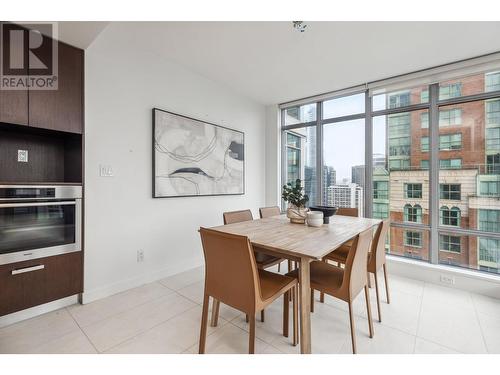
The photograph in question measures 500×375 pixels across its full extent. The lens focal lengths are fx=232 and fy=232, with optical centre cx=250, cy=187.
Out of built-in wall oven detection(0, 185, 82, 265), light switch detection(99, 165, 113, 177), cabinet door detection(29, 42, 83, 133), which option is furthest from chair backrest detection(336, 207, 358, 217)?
cabinet door detection(29, 42, 83, 133)

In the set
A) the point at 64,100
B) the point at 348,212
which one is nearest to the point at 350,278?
the point at 348,212

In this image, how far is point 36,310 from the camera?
75.9 inches

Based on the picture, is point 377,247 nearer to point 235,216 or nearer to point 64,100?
point 235,216

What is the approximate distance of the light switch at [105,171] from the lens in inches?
88.7

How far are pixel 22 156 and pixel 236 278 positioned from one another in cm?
216

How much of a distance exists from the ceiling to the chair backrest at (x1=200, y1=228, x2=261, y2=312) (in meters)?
1.88

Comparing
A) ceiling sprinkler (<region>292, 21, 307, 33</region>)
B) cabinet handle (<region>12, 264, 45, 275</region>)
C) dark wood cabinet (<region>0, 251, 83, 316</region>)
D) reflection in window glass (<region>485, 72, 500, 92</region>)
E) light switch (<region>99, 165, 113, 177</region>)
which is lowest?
dark wood cabinet (<region>0, 251, 83, 316</region>)

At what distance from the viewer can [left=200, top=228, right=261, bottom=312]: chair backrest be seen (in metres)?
1.29

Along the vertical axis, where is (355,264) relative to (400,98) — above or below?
below

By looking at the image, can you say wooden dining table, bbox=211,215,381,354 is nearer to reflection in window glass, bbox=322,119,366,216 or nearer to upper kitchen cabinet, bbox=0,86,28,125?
reflection in window glass, bbox=322,119,366,216

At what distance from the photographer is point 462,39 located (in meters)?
2.27

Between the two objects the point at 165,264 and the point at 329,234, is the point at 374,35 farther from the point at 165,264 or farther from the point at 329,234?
the point at 165,264

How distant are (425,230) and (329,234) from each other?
2.09 metres

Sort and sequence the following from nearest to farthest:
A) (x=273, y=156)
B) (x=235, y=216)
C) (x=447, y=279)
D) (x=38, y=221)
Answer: (x=38, y=221) < (x=235, y=216) < (x=447, y=279) < (x=273, y=156)
